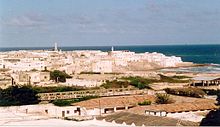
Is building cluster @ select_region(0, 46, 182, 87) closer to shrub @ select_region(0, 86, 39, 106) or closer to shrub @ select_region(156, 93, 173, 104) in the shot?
shrub @ select_region(0, 86, 39, 106)

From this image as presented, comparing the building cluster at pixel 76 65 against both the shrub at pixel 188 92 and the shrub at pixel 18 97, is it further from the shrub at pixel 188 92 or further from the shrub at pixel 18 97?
the shrub at pixel 18 97

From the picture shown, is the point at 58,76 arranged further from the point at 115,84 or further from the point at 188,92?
the point at 188,92

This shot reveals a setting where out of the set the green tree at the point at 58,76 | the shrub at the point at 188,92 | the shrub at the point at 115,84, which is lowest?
the shrub at the point at 188,92

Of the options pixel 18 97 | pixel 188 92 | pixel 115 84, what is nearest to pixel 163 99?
pixel 188 92

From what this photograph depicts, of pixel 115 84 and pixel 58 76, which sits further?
pixel 58 76

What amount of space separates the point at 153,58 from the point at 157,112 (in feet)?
70.2

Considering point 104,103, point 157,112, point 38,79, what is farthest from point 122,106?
point 38,79

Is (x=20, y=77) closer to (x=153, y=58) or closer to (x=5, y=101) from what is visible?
(x=5, y=101)

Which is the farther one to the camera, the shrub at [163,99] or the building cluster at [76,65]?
the building cluster at [76,65]

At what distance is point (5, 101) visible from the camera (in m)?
12.3

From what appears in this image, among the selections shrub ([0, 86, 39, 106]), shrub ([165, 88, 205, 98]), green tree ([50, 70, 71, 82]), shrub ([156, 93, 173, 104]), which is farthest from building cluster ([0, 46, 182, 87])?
shrub ([156, 93, 173, 104])

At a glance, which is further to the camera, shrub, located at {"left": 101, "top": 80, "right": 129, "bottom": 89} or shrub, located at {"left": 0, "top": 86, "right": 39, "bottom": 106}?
shrub, located at {"left": 101, "top": 80, "right": 129, "bottom": 89}

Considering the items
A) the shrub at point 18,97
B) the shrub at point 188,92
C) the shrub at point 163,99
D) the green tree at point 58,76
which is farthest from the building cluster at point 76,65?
the shrub at point 163,99

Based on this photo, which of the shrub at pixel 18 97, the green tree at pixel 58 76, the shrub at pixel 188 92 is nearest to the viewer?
the shrub at pixel 18 97
